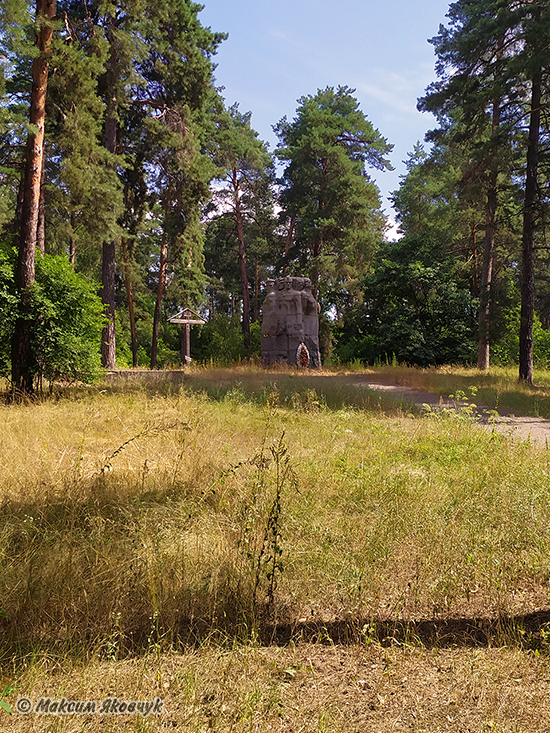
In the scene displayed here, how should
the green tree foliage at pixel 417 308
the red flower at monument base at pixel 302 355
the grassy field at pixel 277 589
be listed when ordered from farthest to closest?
the green tree foliage at pixel 417 308 → the red flower at monument base at pixel 302 355 → the grassy field at pixel 277 589

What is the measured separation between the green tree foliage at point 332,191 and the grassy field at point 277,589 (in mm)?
22739

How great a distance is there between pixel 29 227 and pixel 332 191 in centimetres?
2077

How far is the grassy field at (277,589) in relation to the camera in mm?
2037

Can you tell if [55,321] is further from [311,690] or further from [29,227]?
[311,690]

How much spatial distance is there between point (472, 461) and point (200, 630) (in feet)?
12.5

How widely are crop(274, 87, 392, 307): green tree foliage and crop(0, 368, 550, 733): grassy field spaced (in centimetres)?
2274

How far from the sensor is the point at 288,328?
21.3 meters

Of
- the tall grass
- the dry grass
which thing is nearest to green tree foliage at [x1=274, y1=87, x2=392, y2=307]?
the tall grass

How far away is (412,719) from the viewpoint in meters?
1.96

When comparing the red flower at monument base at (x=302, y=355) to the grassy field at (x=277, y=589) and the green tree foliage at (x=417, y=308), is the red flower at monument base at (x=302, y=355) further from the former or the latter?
the grassy field at (x=277, y=589)

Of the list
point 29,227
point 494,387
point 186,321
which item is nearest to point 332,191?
point 186,321

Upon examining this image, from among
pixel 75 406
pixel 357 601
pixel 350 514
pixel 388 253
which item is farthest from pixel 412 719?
pixel 388 253

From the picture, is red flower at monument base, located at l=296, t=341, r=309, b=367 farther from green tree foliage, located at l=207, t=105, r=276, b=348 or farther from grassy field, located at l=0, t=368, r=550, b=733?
grassy field, located at l=0, t=368, r=550, b=733

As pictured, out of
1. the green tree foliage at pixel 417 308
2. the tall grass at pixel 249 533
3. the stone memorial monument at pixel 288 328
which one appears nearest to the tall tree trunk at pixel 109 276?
the stone memorial monument at pixel 288 328
